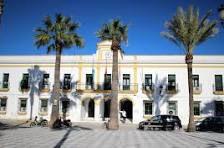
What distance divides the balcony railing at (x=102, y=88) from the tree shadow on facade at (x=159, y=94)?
226 cm

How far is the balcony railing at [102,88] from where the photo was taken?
126ft

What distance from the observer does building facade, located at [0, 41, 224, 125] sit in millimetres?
37906

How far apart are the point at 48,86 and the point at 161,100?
50.5 ft

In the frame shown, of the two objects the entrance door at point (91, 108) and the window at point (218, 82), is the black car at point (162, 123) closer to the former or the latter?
the window at point (218, 82)

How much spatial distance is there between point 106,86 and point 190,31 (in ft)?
52.0

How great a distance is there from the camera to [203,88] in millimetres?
37906

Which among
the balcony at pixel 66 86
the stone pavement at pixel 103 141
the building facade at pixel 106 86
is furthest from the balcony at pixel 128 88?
the stone pavement at pixel 103 141

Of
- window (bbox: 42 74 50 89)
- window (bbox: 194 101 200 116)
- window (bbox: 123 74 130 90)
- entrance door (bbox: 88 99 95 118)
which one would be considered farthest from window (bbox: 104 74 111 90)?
window (bbox: 194 101 200 116)

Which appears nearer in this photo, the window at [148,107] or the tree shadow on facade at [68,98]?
the window at [148,107]

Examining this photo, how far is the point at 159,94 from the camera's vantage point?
3841 centimetres

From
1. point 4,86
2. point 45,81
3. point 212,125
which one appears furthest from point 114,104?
point 4,86

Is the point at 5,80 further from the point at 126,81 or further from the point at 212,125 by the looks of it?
the point at 212,125

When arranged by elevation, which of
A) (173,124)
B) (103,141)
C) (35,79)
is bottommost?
(103,141)

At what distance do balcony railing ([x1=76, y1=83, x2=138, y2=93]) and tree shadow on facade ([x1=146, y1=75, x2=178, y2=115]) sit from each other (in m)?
2.26
